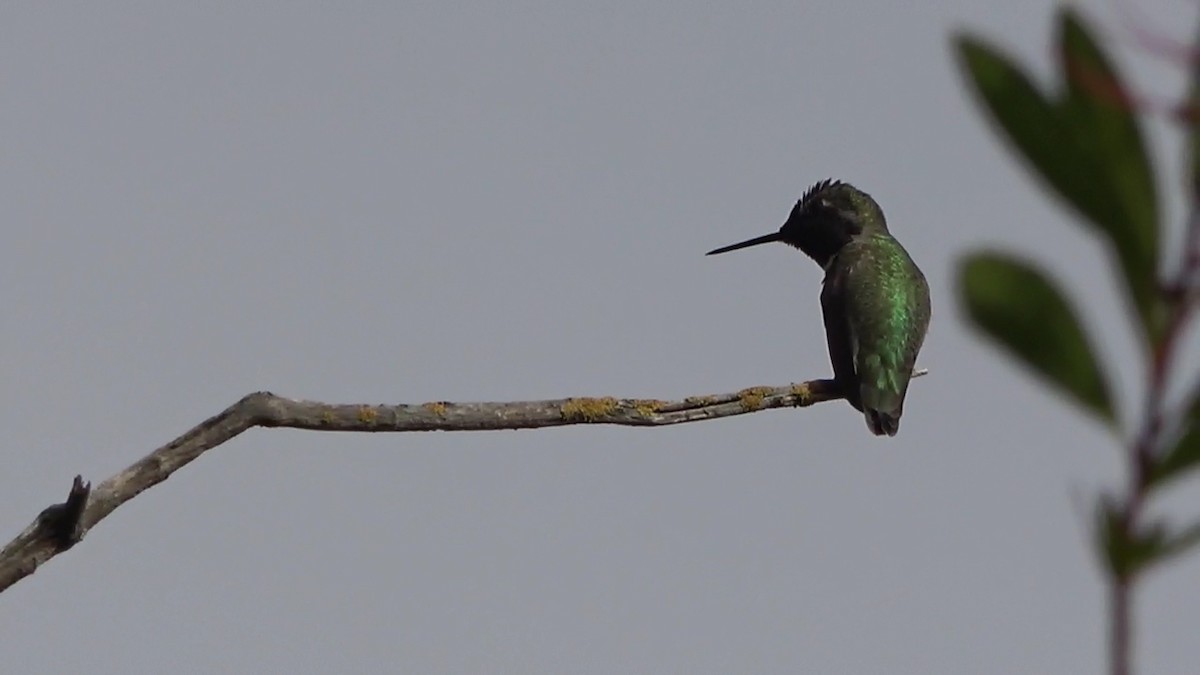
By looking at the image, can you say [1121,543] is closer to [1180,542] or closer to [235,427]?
[1180,542]

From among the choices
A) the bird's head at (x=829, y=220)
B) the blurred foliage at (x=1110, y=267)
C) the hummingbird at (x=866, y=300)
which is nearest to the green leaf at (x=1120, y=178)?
the blurred foliage at (x=1110, y=267)

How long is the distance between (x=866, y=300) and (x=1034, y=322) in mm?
8830

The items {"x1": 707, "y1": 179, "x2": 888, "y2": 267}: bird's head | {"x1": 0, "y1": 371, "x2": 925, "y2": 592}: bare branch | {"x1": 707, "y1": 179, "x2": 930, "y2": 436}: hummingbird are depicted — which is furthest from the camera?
{"x1": 707, "y1": 179, "x2": 888, "y2": 267}: bird's head

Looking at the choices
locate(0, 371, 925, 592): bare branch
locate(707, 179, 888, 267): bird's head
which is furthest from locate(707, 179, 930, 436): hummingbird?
locate(0, 371, 925, 592): bare branch

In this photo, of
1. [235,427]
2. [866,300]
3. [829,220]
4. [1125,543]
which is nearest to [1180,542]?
[1125,543]

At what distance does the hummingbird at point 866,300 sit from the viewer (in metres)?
8.91

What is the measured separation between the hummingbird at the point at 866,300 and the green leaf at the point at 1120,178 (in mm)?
7335

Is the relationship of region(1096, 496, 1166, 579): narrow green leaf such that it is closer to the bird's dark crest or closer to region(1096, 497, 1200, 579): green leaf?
region(1096, 497, 1200, 579): green leaf

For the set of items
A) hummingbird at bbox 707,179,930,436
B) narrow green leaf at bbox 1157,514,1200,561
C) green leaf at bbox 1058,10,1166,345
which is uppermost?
hummingbird at bbox 707,179,930,436

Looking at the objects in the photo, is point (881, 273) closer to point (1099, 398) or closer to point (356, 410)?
point (356, 410)

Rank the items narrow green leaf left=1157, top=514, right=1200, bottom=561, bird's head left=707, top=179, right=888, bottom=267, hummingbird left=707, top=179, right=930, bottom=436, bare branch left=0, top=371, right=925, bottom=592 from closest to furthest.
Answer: narrow green leaf left=1157, top=514, right=1200, bottom=561
bare branch left=0, top=371, right=925, bottom=592
hummingbird left=707, top=179, right=930, bottom=436
bird's head left=707, top=179, right=888, bottom=267

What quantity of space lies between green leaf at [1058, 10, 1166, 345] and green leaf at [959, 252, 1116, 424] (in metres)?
0.03

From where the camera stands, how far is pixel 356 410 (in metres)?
4.09

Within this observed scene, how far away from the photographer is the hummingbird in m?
8.91
